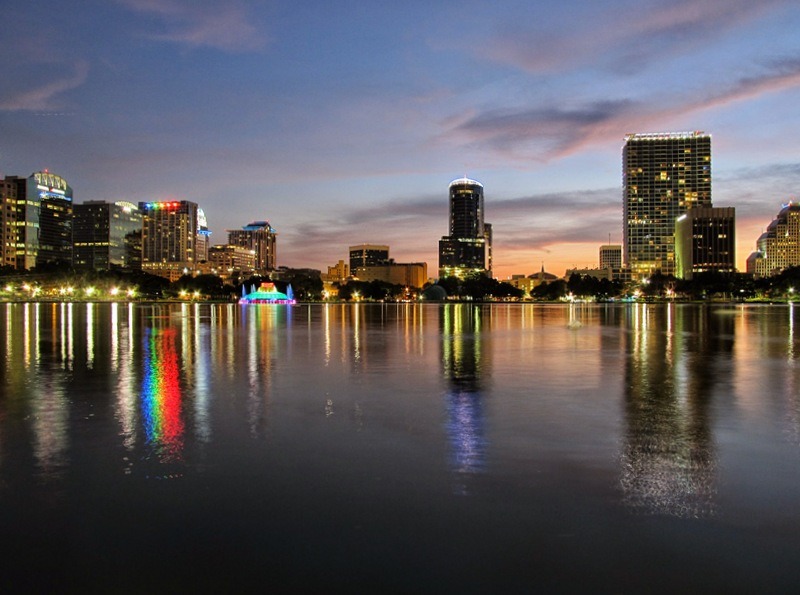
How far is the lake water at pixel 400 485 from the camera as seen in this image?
647cm

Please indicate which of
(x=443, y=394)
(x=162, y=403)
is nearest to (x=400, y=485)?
(x=443, y=394)

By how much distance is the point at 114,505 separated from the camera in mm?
8180

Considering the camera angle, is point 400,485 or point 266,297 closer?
point 400,485

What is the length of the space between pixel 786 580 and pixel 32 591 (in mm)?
7095

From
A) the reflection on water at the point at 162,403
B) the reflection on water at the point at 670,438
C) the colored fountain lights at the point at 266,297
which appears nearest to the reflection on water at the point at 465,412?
the reflection on water at the point at 670,438

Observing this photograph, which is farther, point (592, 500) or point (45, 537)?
point (592, 500)

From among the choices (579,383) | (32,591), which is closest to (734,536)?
(32,591)

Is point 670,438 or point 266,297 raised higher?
point 266,297

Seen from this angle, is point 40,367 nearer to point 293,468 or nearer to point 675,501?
point 293,468

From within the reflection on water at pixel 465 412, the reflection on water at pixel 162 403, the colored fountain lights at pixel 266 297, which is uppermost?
the colored fountain lights at pixel 266 297

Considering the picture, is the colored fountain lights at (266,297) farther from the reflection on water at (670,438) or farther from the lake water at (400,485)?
the lake water at (400,485)

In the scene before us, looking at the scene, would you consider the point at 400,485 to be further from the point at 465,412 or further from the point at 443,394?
the point at 443,394

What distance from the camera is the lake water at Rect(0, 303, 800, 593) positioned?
647 centimetres

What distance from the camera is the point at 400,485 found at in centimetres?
888
